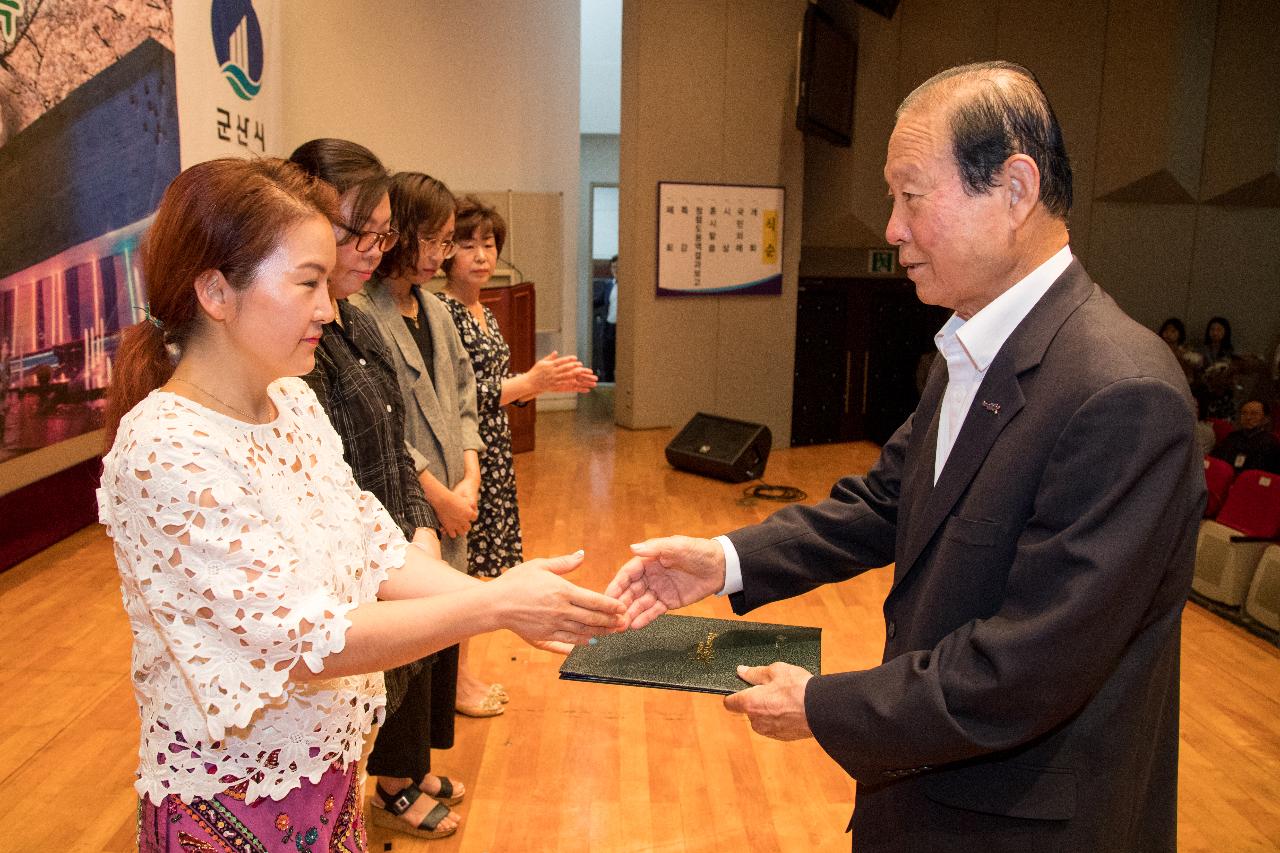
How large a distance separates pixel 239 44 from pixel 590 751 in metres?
4.27

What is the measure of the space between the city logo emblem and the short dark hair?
479 centimetres

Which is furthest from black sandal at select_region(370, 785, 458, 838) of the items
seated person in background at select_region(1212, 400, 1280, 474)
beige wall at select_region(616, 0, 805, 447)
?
beige wall at select_region(616, 0, 805, 447)

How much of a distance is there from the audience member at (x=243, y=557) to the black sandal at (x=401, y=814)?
4.09 feet

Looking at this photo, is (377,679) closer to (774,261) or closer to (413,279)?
(413,279)

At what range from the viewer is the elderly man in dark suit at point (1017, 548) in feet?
3.84

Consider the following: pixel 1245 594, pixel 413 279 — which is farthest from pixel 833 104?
pixel 413 279

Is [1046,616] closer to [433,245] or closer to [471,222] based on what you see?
[433,245]

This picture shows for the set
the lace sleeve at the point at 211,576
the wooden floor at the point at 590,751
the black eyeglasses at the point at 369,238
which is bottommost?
the wooden floor at the point at 590,751

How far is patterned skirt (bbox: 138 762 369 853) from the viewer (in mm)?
1367

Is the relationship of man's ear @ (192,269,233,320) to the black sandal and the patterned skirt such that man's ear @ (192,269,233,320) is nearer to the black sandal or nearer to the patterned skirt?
the patterned skirt

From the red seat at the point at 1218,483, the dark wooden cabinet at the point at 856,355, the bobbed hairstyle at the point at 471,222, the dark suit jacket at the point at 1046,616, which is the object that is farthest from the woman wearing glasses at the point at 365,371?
the dark wooden cabinet at the point at 856,355

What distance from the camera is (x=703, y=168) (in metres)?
8.32

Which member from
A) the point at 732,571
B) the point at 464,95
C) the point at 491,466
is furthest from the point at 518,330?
the point at 732,571

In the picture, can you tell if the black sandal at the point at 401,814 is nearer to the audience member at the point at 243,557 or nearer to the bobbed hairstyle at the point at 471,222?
the audience member at the point at 243,557
